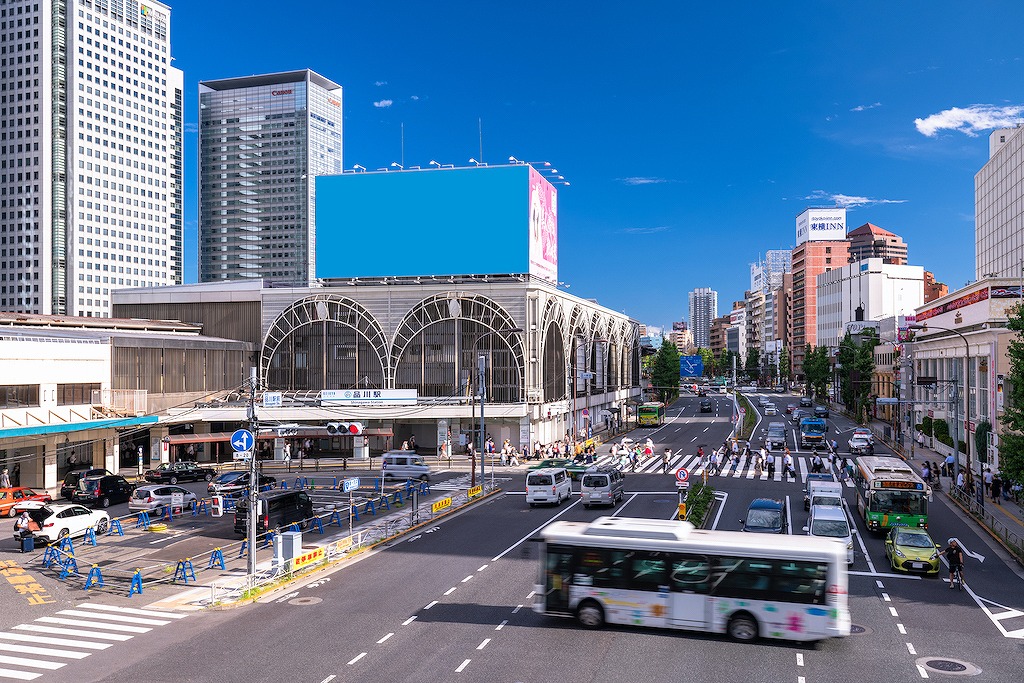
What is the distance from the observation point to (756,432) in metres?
92.2

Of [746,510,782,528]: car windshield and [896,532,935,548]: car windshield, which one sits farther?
[746,510,782,528]: car windshield

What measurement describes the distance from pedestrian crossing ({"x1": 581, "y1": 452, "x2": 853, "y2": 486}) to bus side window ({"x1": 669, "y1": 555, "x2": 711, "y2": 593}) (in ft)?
115

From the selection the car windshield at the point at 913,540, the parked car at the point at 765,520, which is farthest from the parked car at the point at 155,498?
the car windshield at the point at 913,540

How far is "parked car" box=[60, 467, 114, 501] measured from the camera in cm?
4744

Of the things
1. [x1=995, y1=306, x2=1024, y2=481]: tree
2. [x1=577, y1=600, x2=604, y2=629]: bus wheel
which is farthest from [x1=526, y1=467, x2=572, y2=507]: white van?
[x1=577, y1=600, x2=604, y2=629]: bus wheel

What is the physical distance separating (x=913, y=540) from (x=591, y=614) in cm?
1443

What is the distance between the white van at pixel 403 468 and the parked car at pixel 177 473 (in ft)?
39.4

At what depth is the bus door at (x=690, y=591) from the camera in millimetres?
20734

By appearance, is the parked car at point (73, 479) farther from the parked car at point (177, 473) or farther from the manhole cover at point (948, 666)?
the manhole cover at point (948, 666)

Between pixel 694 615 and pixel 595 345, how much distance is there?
80.0 m

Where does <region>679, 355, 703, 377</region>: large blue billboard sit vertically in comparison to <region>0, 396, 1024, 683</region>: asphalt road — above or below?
above

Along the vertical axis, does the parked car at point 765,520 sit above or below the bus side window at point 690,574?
below

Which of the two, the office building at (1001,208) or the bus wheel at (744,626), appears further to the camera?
the office building at (1001,208)

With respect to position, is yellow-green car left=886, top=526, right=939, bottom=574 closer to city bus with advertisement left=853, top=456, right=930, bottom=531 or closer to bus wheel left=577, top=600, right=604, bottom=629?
city bus with advertisement left=853, top=456, right=930, bottom=531
